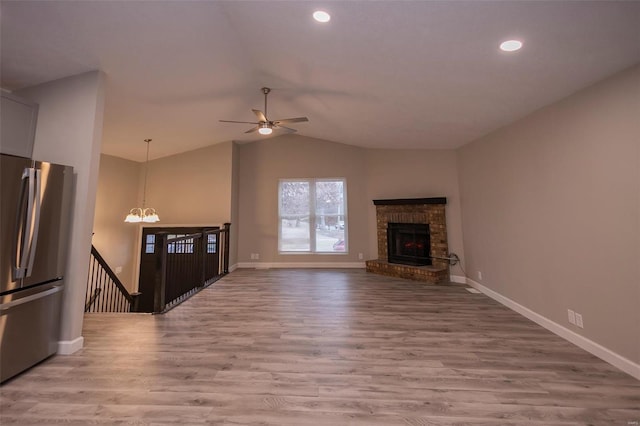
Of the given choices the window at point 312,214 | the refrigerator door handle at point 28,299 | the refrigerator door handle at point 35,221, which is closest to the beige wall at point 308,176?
the window at point 312,214

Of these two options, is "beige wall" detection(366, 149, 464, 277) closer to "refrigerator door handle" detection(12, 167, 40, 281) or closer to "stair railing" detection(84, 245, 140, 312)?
"stair railing" detection(84, 245, 140, 312)

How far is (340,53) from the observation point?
2.67 metres

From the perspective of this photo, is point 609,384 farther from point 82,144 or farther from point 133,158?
point 133,158

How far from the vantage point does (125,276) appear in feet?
20.3

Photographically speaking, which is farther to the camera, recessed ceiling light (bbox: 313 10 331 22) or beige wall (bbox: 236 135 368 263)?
beige wall (bbox: 236 135 368 263)

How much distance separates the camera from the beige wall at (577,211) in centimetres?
206

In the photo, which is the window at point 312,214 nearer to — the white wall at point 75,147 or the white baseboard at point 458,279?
the white baseboard at point 458,279

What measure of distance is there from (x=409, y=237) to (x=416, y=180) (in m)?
1.24

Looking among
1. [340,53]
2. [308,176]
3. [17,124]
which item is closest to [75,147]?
[17,124]

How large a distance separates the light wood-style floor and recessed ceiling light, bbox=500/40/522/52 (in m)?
2.58

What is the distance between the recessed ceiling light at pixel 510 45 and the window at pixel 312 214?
4.47m

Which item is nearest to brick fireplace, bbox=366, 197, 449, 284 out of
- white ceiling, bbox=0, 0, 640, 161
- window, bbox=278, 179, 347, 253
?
window, bbox=278, 179, 347, 253

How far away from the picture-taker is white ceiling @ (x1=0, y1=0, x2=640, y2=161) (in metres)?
1.91

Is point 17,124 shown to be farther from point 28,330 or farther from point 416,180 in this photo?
point 416,180
